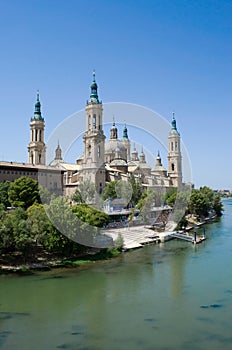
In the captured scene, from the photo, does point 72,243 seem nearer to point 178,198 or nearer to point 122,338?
point 122,338

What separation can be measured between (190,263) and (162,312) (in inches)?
351

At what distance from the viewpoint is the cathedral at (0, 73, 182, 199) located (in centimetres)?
4141

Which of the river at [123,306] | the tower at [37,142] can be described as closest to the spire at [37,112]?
the tower at [37,142]

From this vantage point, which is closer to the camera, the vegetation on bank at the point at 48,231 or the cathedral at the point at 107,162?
the vegetation on bank at the point at 48,231

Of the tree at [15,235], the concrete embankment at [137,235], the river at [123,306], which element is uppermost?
the tree at [15,235]

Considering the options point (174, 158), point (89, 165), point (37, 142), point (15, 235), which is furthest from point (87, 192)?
point (174, 158)

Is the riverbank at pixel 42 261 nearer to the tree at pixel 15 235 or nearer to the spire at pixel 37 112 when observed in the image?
the tree at pixel 15 235

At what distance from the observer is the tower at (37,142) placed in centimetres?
4725

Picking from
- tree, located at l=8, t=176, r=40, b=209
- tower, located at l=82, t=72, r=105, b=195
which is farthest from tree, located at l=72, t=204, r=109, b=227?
tower, located at l=82, t=72, r=105, b=195

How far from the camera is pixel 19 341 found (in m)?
11.2

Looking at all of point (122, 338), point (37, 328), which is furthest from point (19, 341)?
point (122, 338)

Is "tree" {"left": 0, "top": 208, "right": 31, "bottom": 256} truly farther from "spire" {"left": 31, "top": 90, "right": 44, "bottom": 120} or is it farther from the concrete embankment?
"spire" {"left": 31, "top": 90, "right": 44, "bottom": 120}

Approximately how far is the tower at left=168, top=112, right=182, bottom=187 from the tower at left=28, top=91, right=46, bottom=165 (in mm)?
25579

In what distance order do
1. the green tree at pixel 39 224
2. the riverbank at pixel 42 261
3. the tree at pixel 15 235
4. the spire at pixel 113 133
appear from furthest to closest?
the spire at pixel 113 133
the green tree at pixel 39 224
the riverbank at pixel 42 261
the tree at pixel 15 235
